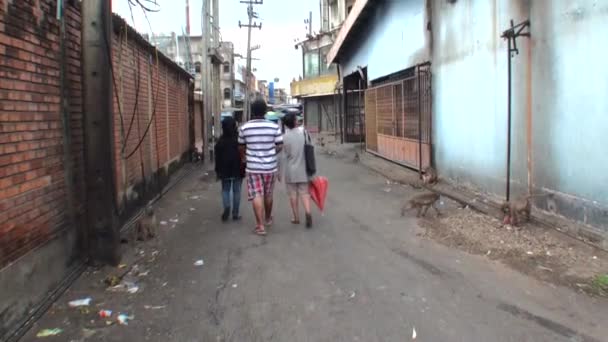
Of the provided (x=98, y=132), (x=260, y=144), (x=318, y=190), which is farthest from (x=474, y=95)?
(x=98, y=132)

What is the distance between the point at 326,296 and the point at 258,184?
2803mm

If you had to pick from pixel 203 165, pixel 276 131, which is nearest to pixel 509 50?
pixel 276 131

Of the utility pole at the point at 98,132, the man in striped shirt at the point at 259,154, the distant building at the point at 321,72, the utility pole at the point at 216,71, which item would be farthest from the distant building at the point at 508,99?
the distant building at the point at 321,72

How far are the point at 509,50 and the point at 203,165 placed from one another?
11.6 meters

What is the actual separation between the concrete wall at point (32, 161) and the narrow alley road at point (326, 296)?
0.34m

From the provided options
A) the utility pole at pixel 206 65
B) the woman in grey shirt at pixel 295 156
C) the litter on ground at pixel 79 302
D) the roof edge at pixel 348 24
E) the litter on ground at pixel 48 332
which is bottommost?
the litter on ground at pixel 48 332

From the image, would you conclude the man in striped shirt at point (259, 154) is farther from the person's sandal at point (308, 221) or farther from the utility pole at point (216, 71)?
the utility pole at point (216, 71)

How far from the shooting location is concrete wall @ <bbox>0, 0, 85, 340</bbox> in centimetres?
398

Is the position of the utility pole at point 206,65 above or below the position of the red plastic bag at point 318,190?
above

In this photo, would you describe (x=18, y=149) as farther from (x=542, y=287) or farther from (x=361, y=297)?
(x=542, y=287)

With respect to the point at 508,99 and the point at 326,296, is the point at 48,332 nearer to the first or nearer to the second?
the point at 326,296

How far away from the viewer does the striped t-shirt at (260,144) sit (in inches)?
283

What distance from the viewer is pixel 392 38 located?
1606cm

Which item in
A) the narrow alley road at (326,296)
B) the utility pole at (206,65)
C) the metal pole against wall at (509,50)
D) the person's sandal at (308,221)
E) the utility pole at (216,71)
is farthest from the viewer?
the utility pole at (216,71)
